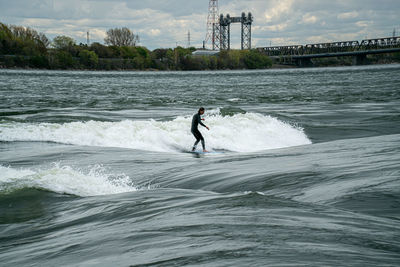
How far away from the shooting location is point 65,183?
1116 cm

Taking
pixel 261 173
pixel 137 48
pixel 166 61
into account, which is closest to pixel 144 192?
pixel 261 173

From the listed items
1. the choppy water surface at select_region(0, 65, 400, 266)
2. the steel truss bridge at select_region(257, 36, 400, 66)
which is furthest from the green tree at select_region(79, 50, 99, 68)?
the choppy water surface at select_region(0, 65, 400, 266)

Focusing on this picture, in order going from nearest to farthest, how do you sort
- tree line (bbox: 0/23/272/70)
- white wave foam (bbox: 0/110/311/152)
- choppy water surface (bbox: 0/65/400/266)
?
choppy water surface (bbox: 0/65/400/266), white wave foam (bbox: 0/110/311/152), tree line (bbox: 0/23/272/70)

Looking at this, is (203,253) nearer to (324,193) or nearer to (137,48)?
(324,193)

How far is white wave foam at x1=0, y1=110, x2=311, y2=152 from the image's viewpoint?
72.6 ft

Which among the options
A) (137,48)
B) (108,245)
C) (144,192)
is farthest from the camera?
(137,48)

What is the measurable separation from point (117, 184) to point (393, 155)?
717cm

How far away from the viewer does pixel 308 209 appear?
7.95m

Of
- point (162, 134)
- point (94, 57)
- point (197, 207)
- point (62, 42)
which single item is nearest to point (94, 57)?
point (94, 57)

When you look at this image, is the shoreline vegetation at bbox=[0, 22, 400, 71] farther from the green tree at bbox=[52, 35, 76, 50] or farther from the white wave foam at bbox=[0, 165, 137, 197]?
the white wave foam at bbox=[0, 165, 137, 197]

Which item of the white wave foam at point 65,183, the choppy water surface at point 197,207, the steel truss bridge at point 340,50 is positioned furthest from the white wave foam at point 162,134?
the steel truss bridge at point 340,50

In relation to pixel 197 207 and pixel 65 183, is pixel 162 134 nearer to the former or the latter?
pixel 65 183

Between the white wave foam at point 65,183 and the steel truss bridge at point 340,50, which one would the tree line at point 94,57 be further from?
the white wave foam at point 65,183

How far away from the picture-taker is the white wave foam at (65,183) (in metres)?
10.9
